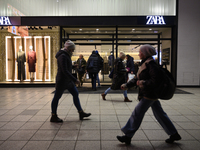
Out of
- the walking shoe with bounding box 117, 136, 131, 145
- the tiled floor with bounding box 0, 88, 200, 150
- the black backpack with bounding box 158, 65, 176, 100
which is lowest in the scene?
the tiled floor with bounding box 0, 88, 200, 150

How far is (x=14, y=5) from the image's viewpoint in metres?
9.93

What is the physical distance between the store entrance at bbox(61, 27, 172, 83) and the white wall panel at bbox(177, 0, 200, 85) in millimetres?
601

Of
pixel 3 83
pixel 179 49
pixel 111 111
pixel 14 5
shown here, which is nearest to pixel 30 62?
pixel 3 83

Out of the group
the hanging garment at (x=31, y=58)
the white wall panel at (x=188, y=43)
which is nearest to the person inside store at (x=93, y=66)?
the hanging garment at (x=31, y=58)

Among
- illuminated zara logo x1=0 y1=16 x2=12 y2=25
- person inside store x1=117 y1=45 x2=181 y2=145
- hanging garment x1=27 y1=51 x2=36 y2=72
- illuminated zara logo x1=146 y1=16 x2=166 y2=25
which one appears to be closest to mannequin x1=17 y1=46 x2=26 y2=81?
hanging garment x1=27 y1=51 x2=36 y2=72

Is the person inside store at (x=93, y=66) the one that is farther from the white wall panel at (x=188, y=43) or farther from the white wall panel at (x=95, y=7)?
the white wall panel at (x=188, y=43)

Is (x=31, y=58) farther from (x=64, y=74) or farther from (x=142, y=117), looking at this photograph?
(x=142, y=117)

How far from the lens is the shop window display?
35.6 ft

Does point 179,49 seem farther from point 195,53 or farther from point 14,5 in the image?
point 14,5

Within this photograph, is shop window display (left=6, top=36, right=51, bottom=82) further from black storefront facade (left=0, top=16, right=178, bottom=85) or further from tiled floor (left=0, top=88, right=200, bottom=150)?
tiled floor (left=0, top=88, right=200, bottom=150)

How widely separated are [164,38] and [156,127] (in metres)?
7.30

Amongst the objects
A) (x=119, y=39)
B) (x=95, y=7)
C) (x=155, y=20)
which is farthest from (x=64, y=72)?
(x=155, y=20)

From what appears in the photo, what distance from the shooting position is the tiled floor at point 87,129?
301 centimetres

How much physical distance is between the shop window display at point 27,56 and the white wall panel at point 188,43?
7014 mm
